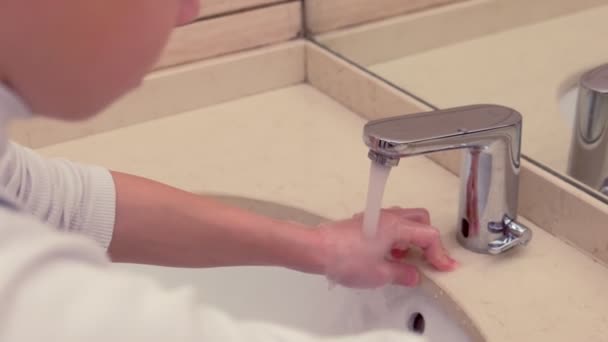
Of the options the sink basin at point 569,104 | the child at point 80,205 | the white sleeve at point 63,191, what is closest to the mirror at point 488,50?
the sink basin at point 569,104

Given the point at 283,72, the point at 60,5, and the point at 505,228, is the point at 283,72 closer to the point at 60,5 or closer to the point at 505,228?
the point at 505,228

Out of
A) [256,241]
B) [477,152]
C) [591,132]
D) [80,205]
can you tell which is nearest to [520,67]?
[591,132]

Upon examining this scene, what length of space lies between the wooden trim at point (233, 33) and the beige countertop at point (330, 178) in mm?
60

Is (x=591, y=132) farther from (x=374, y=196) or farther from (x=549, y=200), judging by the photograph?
(x=374, y=196)

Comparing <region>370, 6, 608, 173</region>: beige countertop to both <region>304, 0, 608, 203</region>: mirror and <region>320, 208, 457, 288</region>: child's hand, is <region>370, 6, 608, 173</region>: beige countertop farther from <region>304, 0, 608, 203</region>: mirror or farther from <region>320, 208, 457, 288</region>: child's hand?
<region>320, 208, 457, 288</region>: child's hand

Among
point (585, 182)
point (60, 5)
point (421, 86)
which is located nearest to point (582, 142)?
point (585, 182)

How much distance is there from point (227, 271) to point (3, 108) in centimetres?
38

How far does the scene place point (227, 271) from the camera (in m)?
0.73

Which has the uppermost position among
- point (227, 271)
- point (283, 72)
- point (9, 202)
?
point (9, 202)

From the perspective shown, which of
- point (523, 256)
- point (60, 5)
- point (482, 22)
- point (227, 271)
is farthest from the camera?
point (482, 22)

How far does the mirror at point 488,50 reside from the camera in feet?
2.59

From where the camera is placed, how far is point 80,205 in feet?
1.86

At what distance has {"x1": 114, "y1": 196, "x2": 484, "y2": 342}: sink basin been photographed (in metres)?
0.62

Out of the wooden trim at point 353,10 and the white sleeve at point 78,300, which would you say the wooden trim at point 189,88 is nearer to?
the wooden trim at point 353,10
